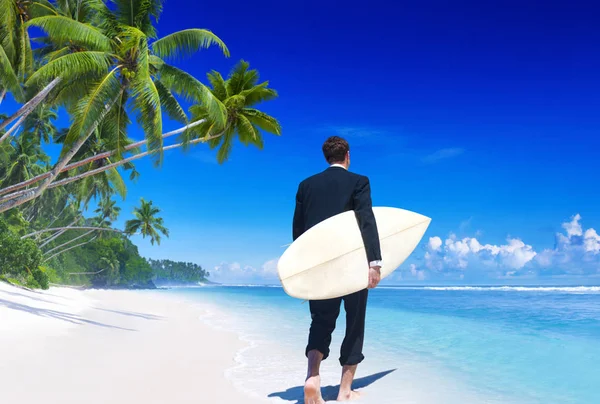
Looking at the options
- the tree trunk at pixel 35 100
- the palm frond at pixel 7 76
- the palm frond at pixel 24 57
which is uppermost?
the palm frond at pixel 24 57

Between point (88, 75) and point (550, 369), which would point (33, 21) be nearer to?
point (88, 75)

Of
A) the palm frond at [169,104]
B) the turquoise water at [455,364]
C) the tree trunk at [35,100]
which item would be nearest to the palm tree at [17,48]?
the tree trunk at [35,100]

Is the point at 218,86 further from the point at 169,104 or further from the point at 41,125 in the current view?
the point at 41,125

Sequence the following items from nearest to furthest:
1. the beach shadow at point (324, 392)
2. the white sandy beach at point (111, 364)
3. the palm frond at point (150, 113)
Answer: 1. the beach shadow at point (324, 392)
2. the white sandy beach at point (111, 364)
3. the palm frond at point (150, 113)

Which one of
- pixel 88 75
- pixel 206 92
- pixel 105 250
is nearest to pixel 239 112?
pixel 206 92

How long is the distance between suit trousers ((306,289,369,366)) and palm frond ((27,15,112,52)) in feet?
32.9

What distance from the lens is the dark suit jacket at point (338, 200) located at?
118 inches

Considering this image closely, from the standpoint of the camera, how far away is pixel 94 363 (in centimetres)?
486

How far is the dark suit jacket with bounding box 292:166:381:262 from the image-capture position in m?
2.99

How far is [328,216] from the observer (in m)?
3.12

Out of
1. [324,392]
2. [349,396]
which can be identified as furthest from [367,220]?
[324,392]

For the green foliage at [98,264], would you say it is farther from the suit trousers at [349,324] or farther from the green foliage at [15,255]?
the suit trousers at [349,324]

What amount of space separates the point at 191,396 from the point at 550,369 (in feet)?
14.7

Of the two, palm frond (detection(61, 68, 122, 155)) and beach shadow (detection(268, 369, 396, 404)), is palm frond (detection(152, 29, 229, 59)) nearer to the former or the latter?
palm frond (detection(61, 68, 122, 155))
